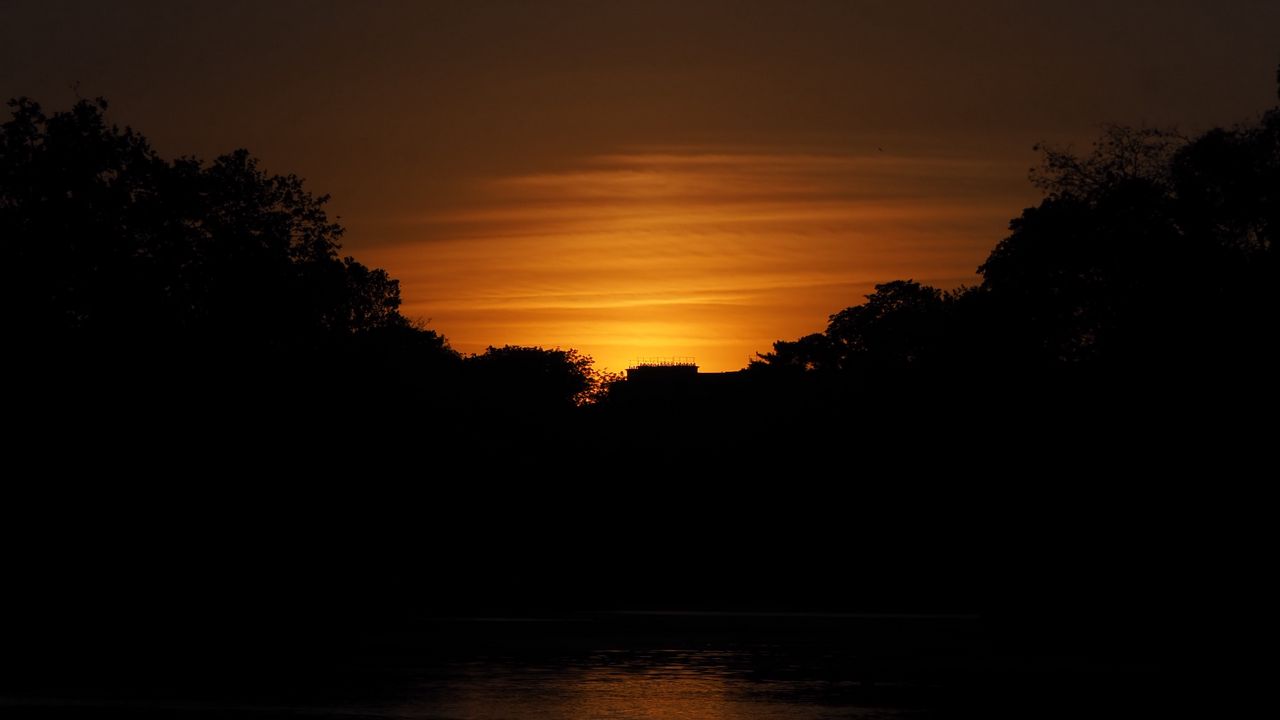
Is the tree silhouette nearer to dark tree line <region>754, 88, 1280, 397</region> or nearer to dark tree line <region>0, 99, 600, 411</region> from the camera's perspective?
dark tree line <region>0, 99, 600, 411</region>

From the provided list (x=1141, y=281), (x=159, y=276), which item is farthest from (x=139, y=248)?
(x=1141, y=281)

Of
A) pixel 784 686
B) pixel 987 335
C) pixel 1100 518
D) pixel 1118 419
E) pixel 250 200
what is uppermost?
pixel 250 200

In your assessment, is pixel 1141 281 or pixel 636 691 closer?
pixel 636 691

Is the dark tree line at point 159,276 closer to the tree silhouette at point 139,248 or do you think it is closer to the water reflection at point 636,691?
the tree silhouette at point 139,248

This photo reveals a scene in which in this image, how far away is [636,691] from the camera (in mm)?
19797

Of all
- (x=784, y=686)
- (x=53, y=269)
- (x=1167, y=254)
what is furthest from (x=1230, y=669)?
(x=53, y=269)

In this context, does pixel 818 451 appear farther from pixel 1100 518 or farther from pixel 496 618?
pixel 496 618

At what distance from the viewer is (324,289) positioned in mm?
49531

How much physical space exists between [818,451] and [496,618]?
82.7 feet

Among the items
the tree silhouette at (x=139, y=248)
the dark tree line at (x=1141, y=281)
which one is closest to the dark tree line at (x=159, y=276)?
the tree silhouette at (x=139, y=248)

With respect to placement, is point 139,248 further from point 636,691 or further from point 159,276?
point 636,691

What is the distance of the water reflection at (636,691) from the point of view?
17.4 m

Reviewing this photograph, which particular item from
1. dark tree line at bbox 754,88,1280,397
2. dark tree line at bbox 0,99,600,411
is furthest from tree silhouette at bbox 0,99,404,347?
dark tree line at bbox 754,88,1280,397

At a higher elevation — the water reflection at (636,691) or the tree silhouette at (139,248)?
the tree silhouette at (139,248)
